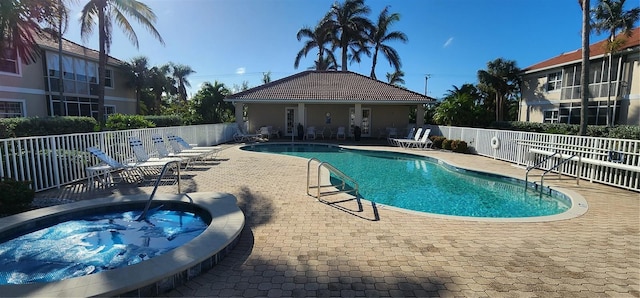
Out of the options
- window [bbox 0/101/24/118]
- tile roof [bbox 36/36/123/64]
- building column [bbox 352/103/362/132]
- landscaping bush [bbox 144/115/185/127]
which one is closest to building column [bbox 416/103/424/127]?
building column [bbox 352/103/362/132]

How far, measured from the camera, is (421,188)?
8516 millimetres

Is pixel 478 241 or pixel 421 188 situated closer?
pixel 478 241

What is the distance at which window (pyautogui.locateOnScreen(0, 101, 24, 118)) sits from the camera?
57.3 feet

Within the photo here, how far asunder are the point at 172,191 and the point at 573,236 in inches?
309

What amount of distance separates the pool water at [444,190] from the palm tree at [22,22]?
7461 millimetres

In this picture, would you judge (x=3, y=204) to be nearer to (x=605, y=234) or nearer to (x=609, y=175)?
(x=605, y=234)

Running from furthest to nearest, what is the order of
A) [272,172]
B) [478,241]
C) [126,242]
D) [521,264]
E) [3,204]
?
[272,172]
[3,204]
[126,242]
[478,241]
[521,264]

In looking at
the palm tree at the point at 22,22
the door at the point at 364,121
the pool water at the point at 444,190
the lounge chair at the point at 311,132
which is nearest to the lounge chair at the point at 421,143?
the pool water at the point at 444,190

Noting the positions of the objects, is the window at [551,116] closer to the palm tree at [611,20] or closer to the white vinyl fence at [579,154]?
the palm tree at [611,20]

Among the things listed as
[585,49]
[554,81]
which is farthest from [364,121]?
[554,81]

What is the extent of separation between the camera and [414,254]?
12.4 feet

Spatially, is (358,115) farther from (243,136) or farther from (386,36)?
(386,36)

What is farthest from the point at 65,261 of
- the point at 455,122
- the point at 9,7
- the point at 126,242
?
the point at 455,122

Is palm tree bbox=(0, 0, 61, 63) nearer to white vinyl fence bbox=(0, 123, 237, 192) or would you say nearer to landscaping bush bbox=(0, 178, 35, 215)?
white vinyl fence bbox=(0, 123, 237, 192)
